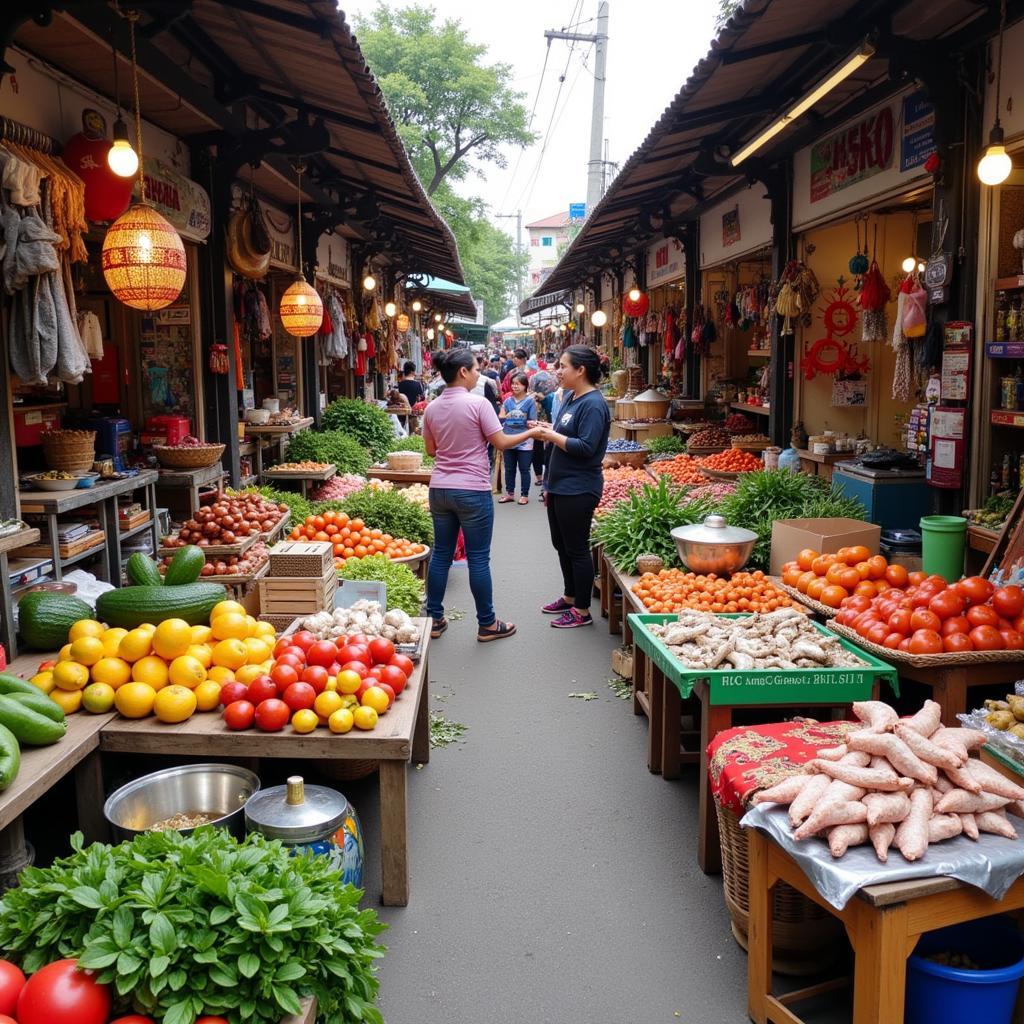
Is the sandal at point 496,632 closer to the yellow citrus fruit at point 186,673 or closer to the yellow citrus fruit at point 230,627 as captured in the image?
the yellow citrus fruit at point 230,627

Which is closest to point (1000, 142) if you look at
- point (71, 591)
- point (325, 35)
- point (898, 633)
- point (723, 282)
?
point (898, 633)

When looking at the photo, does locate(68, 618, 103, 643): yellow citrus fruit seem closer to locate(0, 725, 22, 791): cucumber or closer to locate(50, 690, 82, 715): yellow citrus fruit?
locate(50, 690, 82, 715): yellow citrus fruit

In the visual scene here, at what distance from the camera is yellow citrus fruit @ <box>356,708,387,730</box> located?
3719 millimetres

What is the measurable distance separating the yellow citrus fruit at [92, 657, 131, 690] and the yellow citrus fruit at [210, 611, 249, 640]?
0.45 metres

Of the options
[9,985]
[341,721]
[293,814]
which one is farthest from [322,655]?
[9,985]

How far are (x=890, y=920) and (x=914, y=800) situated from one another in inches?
15.4

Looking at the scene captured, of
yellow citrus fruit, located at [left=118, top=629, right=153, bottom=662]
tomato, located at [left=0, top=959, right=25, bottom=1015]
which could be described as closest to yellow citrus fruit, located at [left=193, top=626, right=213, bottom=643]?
yellow citrus fruit, located at [left=118, top=629, right=153, bottom=662]

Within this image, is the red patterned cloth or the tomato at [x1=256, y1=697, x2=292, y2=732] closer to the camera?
the red patterned cloth

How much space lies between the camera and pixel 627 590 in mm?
6355

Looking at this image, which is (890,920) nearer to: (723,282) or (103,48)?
(103,48)

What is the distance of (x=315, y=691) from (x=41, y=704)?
3.22ft

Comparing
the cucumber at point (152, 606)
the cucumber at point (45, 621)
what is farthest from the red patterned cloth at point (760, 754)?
the cucumber at point (45, 621)

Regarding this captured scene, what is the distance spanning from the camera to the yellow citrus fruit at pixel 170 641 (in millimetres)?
4023

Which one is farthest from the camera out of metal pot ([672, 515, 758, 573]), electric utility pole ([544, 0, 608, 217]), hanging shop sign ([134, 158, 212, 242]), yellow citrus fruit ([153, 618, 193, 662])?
electric utility pole ([544, 0, 608, 217])
